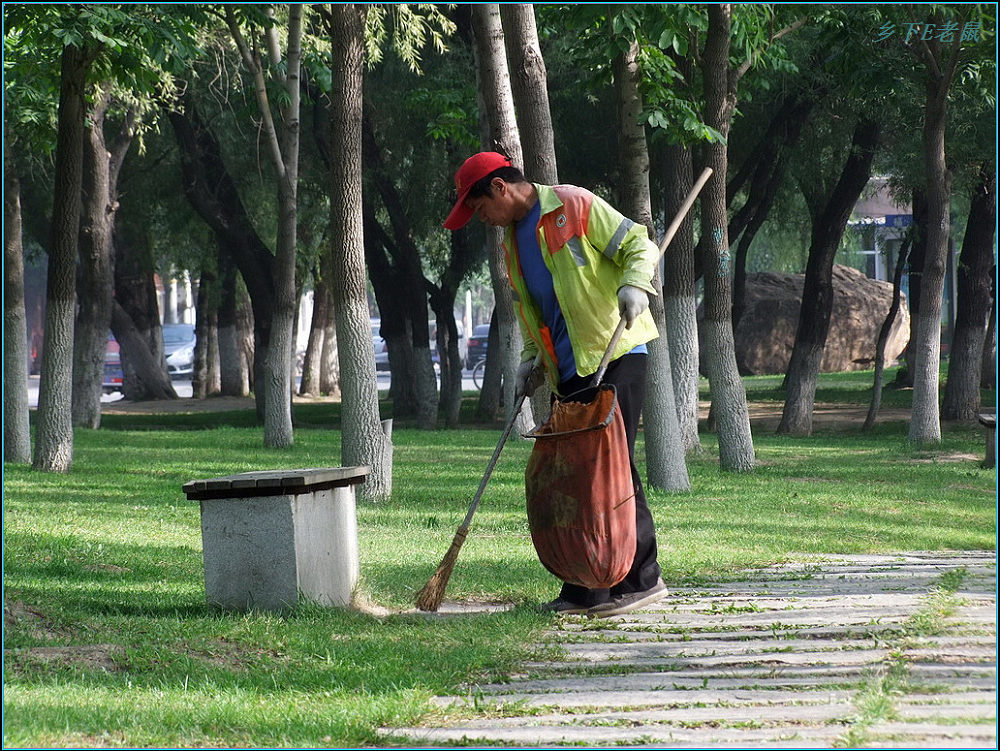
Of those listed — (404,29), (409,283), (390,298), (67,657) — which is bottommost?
(67,657)

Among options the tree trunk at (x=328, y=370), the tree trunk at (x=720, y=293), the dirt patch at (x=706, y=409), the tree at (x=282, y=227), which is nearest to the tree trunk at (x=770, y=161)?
the dirt patch at (x=706, y=409)

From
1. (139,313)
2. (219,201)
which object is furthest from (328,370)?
(219,201)

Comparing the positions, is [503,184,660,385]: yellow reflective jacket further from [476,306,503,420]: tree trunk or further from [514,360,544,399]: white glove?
[476,306,503,420]: tree trunk

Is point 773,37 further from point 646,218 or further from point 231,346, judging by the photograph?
point 231,346

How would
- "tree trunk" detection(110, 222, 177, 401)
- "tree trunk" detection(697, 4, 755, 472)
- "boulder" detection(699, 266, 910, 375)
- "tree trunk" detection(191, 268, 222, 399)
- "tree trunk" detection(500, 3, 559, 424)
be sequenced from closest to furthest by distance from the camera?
"tree trunk" detection(500, 3, 559, 424) < "tree trunk" detection(697, 4, 755, 472) < "tree trunk" detection(110, 222, 177, 401) < "tree trunk" detection(191, 268, 222, 399) < "boulder" detection(699, 266, 910, 375)

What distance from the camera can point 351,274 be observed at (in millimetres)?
9797

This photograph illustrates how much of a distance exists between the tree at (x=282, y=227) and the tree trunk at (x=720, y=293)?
4.91m

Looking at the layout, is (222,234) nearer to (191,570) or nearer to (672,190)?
(672,190)

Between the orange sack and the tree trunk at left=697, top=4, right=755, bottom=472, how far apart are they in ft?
22.8

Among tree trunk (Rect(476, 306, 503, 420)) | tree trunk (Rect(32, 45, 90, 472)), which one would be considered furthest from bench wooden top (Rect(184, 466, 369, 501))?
tree trunk (Rect(476, 306, 503, 420))

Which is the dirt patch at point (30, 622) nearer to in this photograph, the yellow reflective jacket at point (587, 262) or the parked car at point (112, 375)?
the yellow reflective jacket at point (587, 262)

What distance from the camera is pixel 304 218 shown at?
2191 centimetres

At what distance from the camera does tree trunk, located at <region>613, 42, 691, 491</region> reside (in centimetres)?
1037

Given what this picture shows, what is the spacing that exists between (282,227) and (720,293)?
5.52 meters
